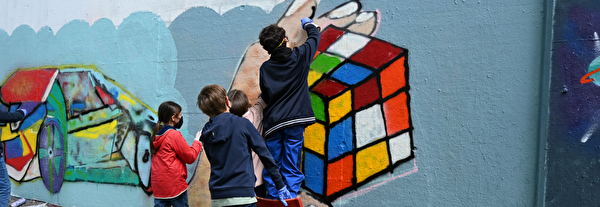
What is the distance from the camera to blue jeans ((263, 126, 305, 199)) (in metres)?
3.25

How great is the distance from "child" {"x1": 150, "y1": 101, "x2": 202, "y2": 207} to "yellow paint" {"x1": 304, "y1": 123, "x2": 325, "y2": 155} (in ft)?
3.18

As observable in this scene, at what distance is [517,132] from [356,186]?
1343 millimetres

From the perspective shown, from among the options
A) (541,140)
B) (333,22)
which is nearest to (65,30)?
(333,22)

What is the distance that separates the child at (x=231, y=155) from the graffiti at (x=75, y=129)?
2084 millimetres

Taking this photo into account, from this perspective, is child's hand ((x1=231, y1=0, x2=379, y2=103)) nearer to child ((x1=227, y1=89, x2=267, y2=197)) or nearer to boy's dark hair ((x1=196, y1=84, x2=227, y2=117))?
child ((x1=227, y1=89, x2=267, y2=197))

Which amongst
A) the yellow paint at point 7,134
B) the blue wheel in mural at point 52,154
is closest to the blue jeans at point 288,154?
the blue wheel in mural at point 52,154

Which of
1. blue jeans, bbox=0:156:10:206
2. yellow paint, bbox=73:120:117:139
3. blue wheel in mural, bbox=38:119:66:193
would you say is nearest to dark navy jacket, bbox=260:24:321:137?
yellow paint, bbox=73:120:117:139

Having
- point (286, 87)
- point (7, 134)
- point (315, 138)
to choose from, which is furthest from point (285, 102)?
point (7, 134)

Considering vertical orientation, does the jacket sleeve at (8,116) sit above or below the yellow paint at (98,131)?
above

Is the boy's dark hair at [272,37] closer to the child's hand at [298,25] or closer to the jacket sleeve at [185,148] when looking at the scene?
the child's hand at [298,25]

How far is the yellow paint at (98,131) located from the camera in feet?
16.1

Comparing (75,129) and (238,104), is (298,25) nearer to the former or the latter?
(238,104)

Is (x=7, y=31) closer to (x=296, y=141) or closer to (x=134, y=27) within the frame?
(x=134, y=27)

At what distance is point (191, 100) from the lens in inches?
171
